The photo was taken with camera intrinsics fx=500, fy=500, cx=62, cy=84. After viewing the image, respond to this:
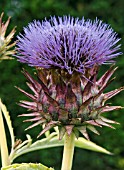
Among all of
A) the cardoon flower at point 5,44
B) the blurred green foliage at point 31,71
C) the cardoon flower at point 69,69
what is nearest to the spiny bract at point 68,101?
the cardoon flower at point 69,69

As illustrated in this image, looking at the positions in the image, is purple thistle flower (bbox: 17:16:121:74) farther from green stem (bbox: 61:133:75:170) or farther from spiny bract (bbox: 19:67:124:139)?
green stem (bbox: 61:133:75:170)

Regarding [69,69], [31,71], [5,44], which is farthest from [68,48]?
[31,71]

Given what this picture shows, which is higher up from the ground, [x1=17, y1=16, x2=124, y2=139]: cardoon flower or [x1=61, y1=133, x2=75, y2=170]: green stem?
[x1=17, y1=16, x2=124, y2=139]: cardoon flower

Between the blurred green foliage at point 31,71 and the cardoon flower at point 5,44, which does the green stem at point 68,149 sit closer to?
the cardoon flower at point 5,44

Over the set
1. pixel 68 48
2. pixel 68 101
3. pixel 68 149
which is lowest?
pixel 68 149

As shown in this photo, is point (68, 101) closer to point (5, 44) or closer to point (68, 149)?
point (68, 149)

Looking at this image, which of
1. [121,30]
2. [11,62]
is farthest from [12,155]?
[121,30]

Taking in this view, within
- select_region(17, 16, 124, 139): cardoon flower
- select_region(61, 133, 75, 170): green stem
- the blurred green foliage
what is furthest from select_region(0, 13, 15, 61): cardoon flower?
the blurred green foliage
